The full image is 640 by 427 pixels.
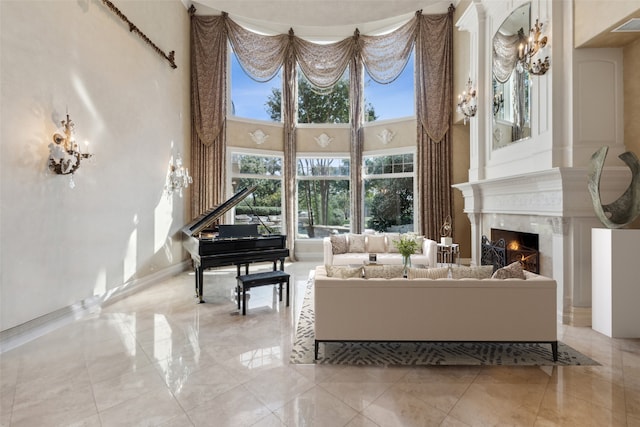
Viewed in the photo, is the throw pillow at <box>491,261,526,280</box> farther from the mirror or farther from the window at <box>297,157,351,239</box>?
the window at <box>297,157,351,239</box>

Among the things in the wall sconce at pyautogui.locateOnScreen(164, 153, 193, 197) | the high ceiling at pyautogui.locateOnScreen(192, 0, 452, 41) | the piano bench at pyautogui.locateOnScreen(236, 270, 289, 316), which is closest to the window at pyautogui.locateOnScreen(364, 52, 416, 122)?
the high ceiling at pyautogui.locateOnScreen(192, 0, 452, 41)

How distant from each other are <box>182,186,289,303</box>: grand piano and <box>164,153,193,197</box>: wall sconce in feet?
5.45

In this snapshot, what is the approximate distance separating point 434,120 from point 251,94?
4855 millimetres

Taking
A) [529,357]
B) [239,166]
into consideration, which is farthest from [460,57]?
[529,357]

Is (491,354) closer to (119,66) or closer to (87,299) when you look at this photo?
(87,299)

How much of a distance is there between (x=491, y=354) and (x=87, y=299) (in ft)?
17.0

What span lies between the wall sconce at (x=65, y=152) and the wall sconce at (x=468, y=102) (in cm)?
602

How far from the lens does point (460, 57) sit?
7.46 m

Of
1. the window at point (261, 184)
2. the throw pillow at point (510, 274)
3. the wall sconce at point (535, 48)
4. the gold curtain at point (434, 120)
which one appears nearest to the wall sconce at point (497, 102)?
the wall sconce at point (535, 48)

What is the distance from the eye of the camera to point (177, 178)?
7.08 metres

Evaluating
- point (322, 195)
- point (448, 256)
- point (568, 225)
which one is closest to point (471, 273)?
point (568, 225)

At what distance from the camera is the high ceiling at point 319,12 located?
25.0ft

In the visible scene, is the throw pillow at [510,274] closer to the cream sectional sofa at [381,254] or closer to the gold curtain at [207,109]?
the cream sectional sofa at [381,254]

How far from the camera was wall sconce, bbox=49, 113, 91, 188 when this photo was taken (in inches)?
152
